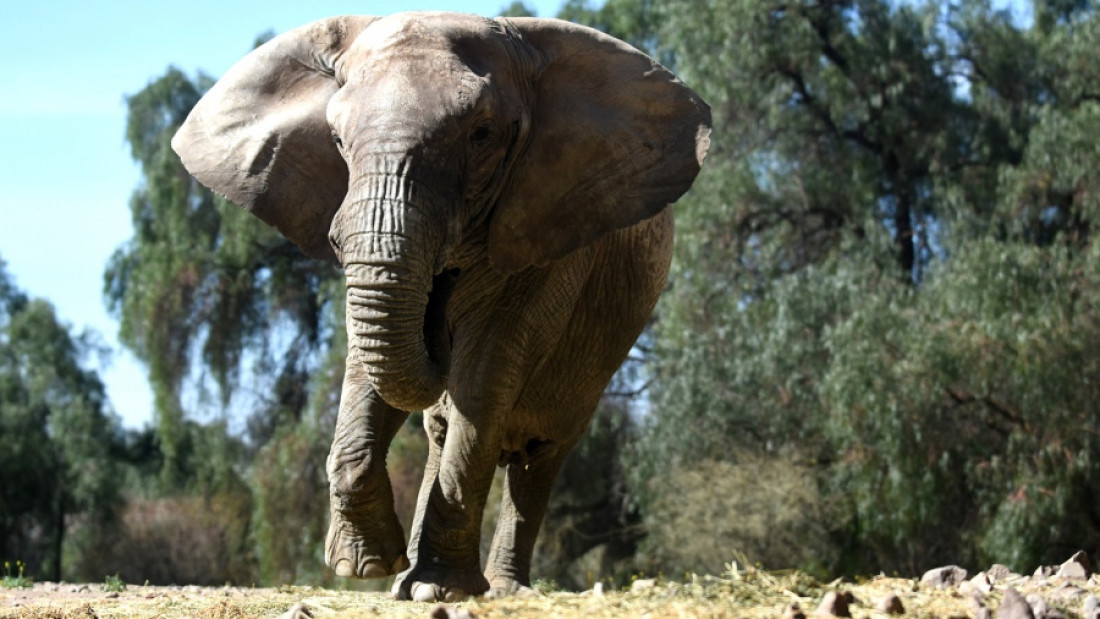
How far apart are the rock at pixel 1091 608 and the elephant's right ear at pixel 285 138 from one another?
3.79 metres

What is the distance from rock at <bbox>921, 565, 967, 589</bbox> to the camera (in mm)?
6238

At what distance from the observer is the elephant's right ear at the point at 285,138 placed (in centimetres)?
745

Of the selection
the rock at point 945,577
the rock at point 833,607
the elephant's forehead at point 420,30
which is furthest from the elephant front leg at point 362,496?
the rock at point 833,607

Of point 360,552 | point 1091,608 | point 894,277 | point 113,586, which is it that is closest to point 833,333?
point 894,277

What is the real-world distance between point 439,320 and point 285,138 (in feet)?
3.79

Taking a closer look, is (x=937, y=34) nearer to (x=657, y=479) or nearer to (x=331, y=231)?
(x=657, y=479)

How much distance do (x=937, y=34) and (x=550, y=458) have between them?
17375 millimetres

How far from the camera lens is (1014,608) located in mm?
5000

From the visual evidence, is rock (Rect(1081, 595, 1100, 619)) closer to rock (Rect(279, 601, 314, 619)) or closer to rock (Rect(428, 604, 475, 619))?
rock (Rect(428, 604, 475, 619))

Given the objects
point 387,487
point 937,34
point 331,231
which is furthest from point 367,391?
point 937,34

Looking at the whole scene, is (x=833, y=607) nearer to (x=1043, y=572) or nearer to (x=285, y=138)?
(x=1043, y=572)

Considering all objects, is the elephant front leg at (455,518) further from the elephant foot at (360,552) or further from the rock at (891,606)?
the rock at (891,606)

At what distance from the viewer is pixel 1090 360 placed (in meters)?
19.8

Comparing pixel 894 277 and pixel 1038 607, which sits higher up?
pixel 894 277
